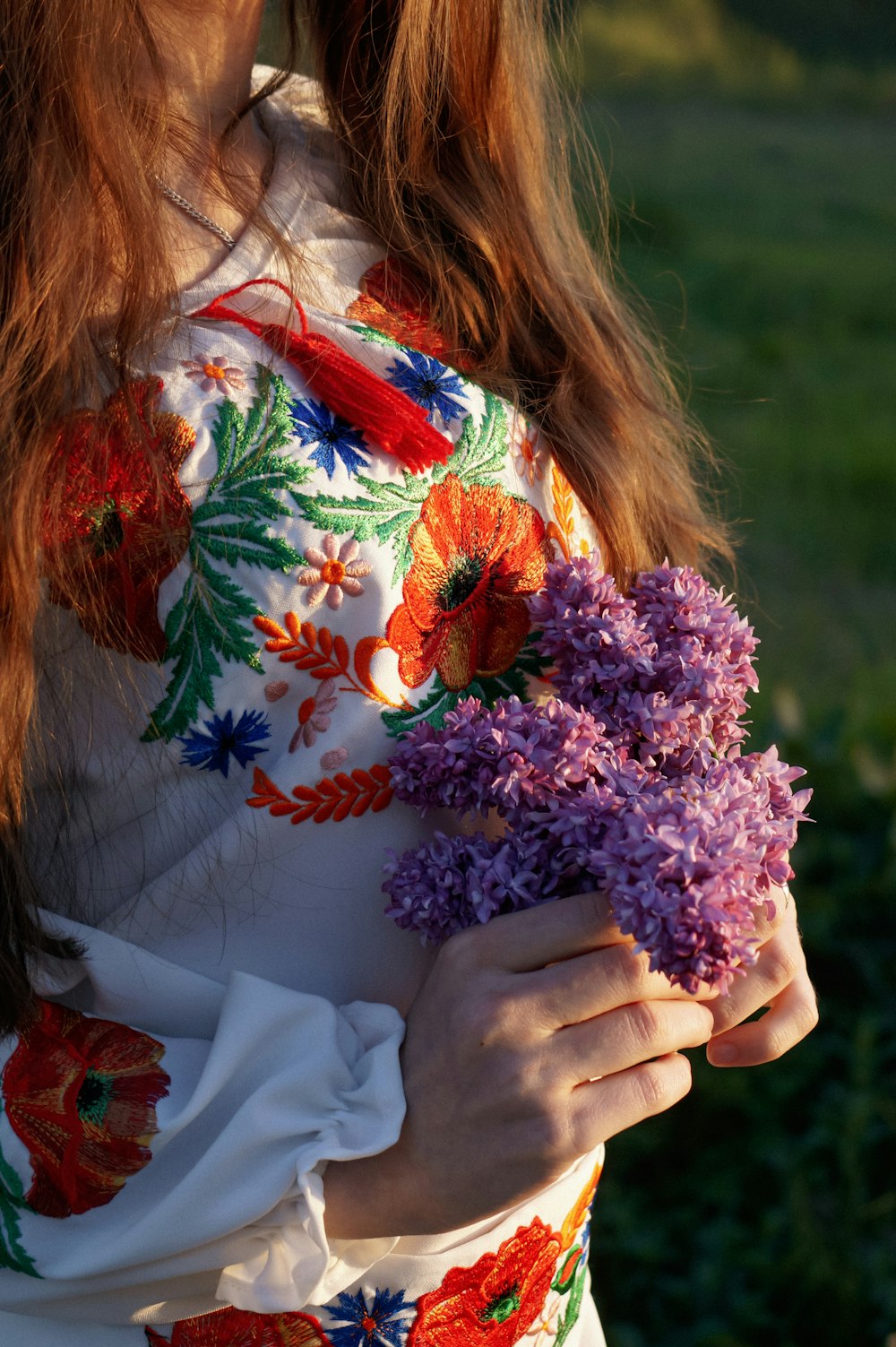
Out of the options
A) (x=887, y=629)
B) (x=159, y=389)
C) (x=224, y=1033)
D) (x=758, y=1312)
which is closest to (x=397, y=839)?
(x=224, y=1033)

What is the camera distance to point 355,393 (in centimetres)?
110

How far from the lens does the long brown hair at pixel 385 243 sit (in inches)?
39.3

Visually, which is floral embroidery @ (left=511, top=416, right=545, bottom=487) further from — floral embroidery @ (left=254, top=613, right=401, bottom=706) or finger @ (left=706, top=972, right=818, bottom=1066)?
finger @ (left=706, top=972, right=818, bottom=1066)

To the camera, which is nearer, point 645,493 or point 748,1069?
point 645,493

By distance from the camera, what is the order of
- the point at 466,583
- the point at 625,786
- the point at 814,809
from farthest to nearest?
the point at 814,809
the point at 466,583
the point at 625,786

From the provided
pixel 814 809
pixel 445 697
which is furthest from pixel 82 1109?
pixel 814 809

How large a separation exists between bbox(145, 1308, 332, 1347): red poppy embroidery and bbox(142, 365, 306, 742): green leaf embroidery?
478mm

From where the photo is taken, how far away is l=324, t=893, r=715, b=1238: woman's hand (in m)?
0.95

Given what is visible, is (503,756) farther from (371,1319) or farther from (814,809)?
(814,809)

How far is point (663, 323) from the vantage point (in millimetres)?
8383

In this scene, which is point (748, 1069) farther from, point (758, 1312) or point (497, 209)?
point (497, 209)

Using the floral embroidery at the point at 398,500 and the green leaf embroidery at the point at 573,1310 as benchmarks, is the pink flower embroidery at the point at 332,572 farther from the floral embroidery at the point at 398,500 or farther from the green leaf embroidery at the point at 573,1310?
the green leaf embroidery at the point at 573,1310

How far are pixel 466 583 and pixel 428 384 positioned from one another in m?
0.19

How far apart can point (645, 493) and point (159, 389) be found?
559mm
